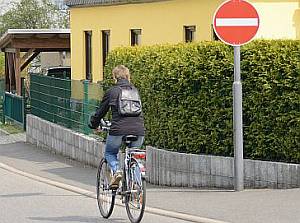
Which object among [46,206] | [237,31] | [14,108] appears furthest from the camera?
[14,108]

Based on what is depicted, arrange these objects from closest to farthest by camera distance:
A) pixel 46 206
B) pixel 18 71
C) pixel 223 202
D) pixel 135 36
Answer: pixel 223 202 → pixel 46 206 → pixel 135 36 → pixel 18 71

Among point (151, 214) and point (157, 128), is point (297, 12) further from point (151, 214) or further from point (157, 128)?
point (151, 214)

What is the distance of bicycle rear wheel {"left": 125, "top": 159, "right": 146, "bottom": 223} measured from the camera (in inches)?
414

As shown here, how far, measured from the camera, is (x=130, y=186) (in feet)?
35.5

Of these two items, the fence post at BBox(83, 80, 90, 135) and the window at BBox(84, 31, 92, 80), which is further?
the window at BBox(84, 31, 92, 80)

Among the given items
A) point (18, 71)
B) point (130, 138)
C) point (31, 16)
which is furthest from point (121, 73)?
point (31, 16)

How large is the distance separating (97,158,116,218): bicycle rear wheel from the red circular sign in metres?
2.75

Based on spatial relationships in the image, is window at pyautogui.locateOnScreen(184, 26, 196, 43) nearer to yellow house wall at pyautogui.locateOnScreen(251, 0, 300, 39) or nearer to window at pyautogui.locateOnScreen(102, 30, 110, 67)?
yellow house wall at pyautogui.locateOnScreen(251, 0, 300, 39)

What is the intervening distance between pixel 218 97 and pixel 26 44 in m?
17.6

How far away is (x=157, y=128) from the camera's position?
620 inches

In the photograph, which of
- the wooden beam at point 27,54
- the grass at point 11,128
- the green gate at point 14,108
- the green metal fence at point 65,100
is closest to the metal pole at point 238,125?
the green metal fence at point 65,100

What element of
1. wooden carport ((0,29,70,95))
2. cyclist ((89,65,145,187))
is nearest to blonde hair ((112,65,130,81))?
cyclist ((89,65,145,187))

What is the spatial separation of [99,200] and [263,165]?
2.56 metres

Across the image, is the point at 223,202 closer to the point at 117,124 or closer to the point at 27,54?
the point at 117,124
